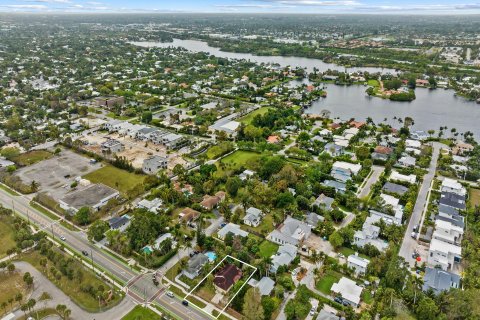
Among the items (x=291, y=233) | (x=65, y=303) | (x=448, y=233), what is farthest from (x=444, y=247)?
(x=65, y=303)

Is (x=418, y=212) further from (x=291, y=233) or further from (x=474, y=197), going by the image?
(x=291, y=233)

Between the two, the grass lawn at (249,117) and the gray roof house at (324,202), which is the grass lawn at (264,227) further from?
the grass lawn at (249,117)

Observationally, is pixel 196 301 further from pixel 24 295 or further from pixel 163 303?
pixel 24 295

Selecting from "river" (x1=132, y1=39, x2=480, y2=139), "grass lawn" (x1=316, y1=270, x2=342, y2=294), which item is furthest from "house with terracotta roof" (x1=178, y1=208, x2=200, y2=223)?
"river" (x1=132, y1=39, x2=480, y2=139)

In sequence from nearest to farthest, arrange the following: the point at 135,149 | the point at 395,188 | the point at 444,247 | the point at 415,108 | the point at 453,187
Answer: the point at 444,247, the point at 453,187, the point at 395,188, the point at 135,149, the point at 415,108

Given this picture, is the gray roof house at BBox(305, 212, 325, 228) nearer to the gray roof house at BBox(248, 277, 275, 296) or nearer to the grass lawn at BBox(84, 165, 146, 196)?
the gray roof house at BBox(248, 277, 275, 296)
